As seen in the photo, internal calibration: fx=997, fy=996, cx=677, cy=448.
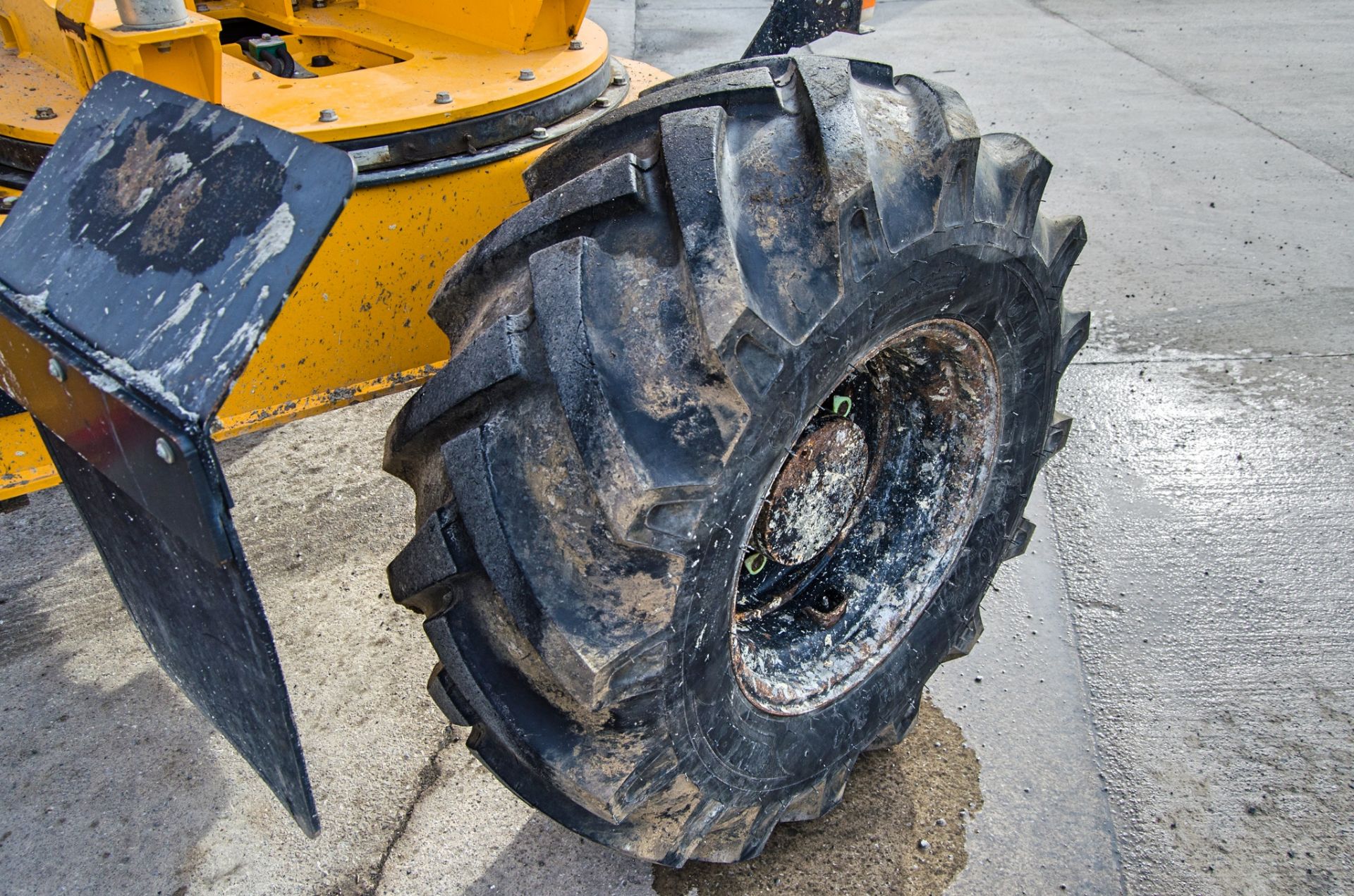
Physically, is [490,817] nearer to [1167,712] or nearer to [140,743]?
[140,743]

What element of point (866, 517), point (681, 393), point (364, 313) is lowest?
point (866, 517)

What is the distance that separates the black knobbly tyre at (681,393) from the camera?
4.14 ft

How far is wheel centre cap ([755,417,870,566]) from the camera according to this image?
1.72 meters

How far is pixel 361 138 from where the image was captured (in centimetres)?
169

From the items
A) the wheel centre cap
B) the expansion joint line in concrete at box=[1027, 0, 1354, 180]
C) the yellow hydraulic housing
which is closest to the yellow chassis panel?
the yellow hydraulic housing

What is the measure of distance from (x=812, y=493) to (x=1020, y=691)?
91 cm

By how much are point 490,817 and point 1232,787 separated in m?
1.54

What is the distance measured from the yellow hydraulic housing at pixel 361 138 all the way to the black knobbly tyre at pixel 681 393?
24 centimetres

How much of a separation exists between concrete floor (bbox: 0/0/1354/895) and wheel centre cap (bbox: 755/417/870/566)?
2.03 feet

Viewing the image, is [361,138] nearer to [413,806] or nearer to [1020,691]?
[413,806]

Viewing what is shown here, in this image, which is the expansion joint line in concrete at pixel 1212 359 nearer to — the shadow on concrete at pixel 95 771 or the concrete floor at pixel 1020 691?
the concrete floor at pixel 1020 691

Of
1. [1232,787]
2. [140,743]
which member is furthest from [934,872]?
[140,743]

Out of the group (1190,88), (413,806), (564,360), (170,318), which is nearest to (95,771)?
(413,806)

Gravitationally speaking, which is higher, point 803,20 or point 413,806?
point 803,20
